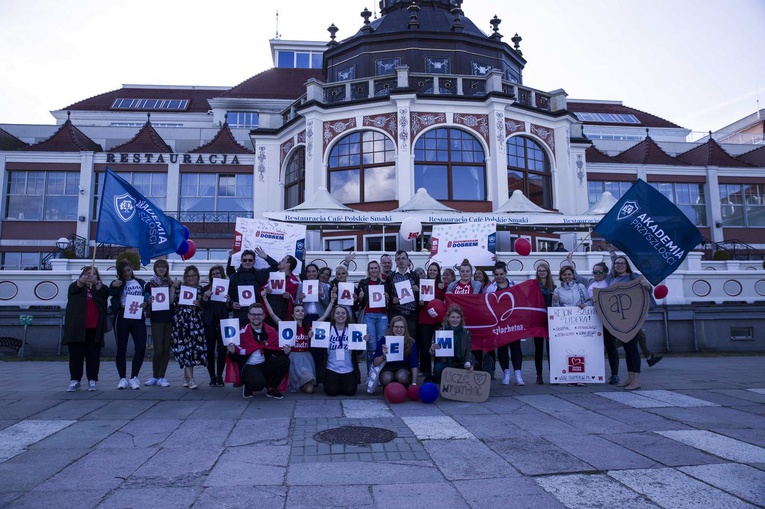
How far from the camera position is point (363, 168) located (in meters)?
23.5

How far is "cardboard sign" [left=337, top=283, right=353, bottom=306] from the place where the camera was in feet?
28.7

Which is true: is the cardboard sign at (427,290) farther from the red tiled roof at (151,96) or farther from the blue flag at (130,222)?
the red tiled roof at (151,96)

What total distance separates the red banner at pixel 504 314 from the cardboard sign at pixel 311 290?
86.5 inches

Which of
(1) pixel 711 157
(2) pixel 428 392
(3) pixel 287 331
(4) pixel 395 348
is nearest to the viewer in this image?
(2) pixel 428 392

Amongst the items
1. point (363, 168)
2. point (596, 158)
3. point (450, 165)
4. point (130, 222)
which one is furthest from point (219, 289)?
point (596, 158)

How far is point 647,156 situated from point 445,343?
2923 centimetres

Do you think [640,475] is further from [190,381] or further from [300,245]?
[300,245]

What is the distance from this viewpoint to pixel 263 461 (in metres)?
4.77

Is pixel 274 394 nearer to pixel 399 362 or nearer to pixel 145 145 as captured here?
pixel 399 362

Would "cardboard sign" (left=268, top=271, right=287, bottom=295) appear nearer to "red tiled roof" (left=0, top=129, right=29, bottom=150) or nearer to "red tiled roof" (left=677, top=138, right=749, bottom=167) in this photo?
"red tiled roof" (left=0, top=129, right=29, bottom=150)

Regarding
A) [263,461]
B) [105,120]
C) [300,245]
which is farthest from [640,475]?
[105,120]

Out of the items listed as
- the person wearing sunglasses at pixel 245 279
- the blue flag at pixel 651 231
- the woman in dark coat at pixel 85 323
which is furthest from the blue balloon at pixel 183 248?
the blue flag at pixel 651 231

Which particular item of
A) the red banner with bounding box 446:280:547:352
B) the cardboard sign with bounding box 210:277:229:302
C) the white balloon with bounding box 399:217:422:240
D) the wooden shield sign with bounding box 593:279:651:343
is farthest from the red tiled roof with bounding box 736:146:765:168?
the cardboard sign with bounding box 210:277:229:302

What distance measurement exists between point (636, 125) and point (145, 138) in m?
36.2
